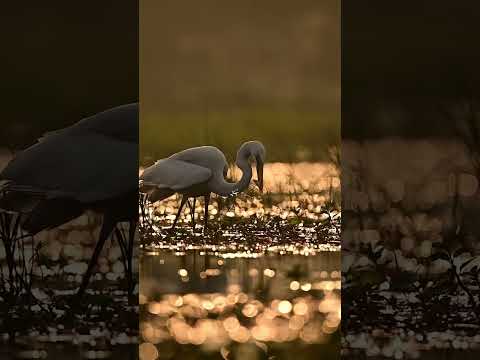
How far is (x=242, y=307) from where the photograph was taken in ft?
11.9

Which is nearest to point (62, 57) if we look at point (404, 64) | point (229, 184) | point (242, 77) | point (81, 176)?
point (81, 176)

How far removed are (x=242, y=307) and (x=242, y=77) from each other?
0.95 meters

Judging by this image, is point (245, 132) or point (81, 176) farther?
point (245, 132)

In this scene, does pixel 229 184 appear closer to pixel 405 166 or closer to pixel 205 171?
pixel 205 171

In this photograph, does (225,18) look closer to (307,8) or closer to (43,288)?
(307,8)

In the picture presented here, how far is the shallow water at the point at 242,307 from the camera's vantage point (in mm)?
3615

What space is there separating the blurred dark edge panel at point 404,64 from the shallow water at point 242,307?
0.63 m

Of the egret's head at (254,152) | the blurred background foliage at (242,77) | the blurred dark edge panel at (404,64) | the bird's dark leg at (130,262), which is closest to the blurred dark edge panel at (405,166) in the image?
the blurred dark edge panel at (404,64)

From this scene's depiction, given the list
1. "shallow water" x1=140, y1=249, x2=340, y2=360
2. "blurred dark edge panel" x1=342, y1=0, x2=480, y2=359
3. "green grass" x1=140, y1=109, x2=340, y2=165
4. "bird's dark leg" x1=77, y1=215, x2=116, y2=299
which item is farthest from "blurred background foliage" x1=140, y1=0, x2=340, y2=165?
"shallow water" x1=140, y1=249, x2=340, y2=360

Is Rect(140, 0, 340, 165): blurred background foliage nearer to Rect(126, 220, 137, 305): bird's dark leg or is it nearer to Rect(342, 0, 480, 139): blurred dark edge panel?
Rect(342, 0, 480, 139): blurred dark edge panel

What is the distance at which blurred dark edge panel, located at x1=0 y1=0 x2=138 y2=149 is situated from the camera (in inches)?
138

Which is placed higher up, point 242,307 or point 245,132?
point 245,132

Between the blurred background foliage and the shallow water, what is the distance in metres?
0.47

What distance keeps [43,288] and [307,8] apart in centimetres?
158
